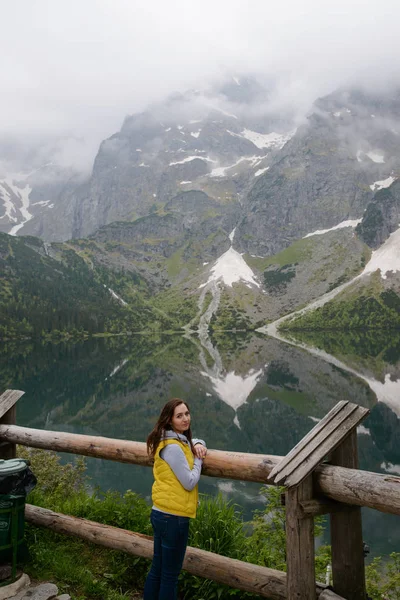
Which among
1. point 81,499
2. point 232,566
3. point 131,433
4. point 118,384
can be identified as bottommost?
point 118,384

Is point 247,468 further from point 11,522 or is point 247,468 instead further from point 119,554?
point 11,522

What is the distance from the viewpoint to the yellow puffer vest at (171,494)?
5.58 metres

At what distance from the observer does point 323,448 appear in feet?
17.1

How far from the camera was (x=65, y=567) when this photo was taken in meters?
7.08

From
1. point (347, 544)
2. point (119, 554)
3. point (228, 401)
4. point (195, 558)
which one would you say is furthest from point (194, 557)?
point (228, 401)

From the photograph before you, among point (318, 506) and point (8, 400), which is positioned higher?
point (318, 506)

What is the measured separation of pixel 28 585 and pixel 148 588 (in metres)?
1.93

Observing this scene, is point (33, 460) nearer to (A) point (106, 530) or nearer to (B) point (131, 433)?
(A) point (106, 530)

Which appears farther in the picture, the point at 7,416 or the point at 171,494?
the point at 7,416

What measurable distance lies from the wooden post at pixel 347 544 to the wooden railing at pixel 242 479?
36 mm

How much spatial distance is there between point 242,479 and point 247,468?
18 cm

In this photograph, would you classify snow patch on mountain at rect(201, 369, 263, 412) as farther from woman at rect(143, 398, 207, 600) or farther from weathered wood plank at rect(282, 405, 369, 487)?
weathered wood plank at rect(282, 405, 369, 487)

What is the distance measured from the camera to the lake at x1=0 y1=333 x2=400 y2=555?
33812 mm

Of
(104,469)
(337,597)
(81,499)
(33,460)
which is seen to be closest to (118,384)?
(104,469)
